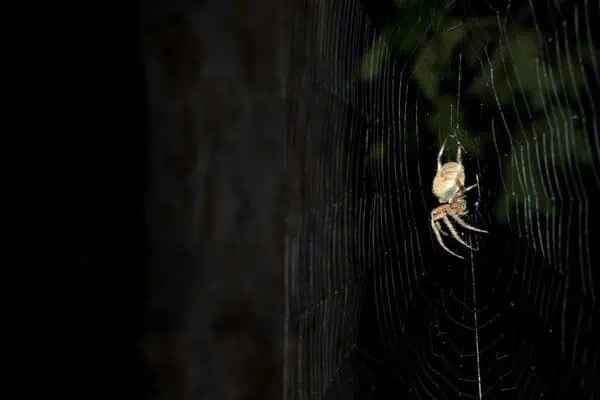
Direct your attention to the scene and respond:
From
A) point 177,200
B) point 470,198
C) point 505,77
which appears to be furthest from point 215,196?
point 470,198

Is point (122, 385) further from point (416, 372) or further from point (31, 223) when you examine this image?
point (416, 372)

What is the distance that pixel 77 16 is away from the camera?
237 millimetres

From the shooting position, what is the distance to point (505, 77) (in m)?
1.53

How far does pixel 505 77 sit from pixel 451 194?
48 cm

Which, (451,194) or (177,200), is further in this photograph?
(451,194)

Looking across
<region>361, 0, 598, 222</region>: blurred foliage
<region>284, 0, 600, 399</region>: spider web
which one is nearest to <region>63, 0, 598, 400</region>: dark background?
<region>284, 0, 600, 399</region>: spider web

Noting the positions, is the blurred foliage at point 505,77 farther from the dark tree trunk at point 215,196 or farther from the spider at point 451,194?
the dark tree trunk at point 215,196

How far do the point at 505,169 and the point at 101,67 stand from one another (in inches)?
60.3

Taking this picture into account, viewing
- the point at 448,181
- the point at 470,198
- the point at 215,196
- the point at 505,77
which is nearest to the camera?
the point at 215,196

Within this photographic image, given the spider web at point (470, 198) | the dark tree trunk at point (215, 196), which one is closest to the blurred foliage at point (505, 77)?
the spider web at point (470, 198)

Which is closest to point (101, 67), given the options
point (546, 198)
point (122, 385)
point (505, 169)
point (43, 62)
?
point (43, 62)

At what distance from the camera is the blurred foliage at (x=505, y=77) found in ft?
4.42

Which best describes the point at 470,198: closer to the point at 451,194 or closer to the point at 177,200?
the point at 451,194

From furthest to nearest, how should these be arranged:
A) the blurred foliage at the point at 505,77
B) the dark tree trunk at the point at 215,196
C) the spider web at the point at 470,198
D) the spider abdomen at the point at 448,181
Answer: the spider abdomen at the point at 448,181 → the blurred foliage at the point at 505,77 → the spider web at the point at 470,198 → the dark tree trunk at the point at 215,196
